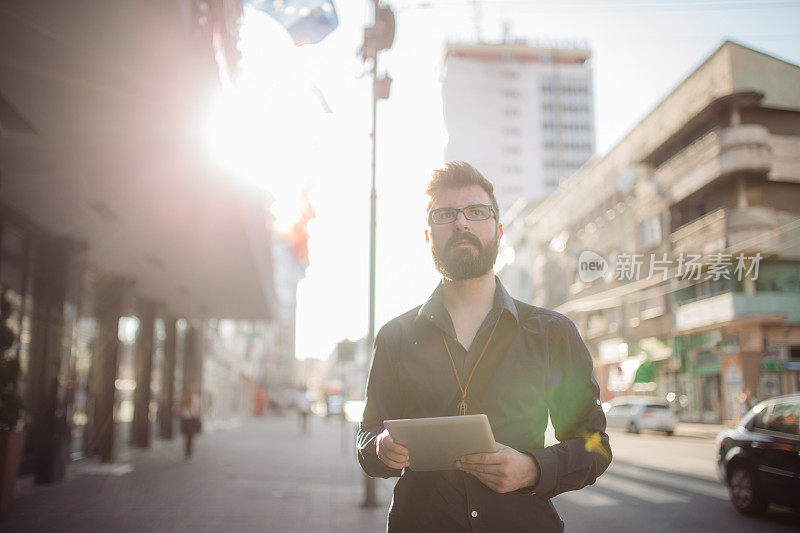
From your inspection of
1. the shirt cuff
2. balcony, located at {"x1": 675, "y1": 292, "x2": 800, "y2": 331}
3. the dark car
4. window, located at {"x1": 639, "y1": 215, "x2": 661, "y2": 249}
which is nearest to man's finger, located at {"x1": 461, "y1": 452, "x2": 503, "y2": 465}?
the shirt cuff

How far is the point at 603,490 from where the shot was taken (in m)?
10.2

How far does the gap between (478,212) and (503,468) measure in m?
1.06

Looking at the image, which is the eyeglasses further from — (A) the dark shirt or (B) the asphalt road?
(B) the asphalt road

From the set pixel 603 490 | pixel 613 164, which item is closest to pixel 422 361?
pixel 603 490

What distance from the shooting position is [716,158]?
24.3 feet

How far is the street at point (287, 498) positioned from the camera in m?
7.87

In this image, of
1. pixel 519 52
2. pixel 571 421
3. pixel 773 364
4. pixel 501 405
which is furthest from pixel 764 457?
pixel 519 52

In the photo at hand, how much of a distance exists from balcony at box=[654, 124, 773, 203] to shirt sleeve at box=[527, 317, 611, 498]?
133 inches

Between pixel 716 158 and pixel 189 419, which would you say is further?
pixel 189 419

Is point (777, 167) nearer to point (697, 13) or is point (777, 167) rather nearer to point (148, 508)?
point (697, 13)

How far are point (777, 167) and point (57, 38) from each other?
620 cm

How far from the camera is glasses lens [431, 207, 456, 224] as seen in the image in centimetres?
275

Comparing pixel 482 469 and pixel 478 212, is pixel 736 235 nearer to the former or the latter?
pixel 478 212

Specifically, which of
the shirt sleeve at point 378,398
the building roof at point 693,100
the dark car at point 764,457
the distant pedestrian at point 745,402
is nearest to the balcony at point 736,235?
the building roof at point 693,100
